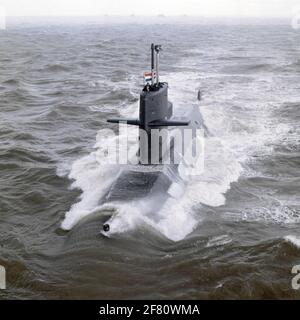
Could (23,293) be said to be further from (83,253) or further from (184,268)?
(184,268)

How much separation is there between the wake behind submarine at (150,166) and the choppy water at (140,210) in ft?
1.51

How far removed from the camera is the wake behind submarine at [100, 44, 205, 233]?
12.2 m

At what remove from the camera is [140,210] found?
1157 cm

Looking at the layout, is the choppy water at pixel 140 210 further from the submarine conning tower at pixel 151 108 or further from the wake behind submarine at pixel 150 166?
the submarine conning tower at pixel 151 108

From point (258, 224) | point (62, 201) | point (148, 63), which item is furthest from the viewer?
point (148, 63)

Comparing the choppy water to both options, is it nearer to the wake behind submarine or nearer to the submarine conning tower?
the wake behind submarine

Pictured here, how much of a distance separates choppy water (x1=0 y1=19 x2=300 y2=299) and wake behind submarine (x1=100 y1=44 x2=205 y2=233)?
46 cm

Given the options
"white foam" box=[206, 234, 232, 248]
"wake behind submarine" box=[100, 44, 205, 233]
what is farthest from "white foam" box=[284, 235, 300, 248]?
"wake behind submarine" box=[100, 44, 205, 233]

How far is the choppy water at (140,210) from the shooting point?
32.0 feet

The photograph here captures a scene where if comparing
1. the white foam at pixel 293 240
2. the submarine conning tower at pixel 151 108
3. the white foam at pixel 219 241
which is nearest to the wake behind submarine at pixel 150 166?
the submarine conning tower at pixel 151 108

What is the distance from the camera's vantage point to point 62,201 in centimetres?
1394
